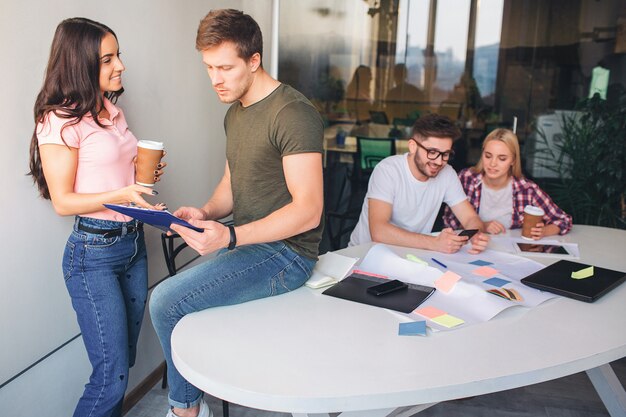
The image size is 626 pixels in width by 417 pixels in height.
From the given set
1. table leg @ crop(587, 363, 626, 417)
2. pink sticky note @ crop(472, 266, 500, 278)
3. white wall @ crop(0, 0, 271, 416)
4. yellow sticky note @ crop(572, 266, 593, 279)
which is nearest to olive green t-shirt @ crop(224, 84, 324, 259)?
pink sticky note @ crop(472, 266, 500, 278)

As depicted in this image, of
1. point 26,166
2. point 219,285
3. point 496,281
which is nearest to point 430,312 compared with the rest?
point 496,281

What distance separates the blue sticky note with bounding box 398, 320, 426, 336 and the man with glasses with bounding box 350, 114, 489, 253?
3.09 ft

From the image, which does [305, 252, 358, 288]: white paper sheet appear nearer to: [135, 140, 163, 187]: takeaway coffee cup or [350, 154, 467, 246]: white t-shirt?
[135, 140, 163, 187]: takeaway coffee cup

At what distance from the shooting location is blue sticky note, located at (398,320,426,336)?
4.91 ft

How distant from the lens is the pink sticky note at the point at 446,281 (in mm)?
1806

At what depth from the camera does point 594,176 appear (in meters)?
4.25

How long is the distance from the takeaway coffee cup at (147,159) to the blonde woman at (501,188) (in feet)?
6.18

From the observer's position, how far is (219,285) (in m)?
1.63

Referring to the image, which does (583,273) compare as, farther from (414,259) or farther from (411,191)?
(411,191)

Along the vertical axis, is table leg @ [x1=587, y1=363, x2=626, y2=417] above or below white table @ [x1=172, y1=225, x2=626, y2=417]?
below

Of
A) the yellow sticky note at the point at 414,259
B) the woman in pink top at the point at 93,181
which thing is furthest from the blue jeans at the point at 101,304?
the yellow sticky note at the point at 414,259

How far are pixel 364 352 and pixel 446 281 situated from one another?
0.55m

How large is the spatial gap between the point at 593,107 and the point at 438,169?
246 cm

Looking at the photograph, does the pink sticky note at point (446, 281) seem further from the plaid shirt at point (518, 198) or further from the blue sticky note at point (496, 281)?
the plaid shirt at point (518, 198)
